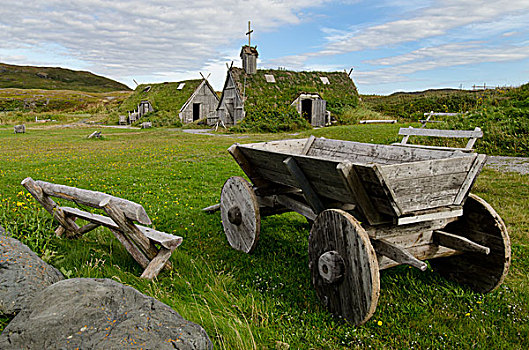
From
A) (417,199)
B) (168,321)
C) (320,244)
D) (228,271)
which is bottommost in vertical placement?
(228,271)

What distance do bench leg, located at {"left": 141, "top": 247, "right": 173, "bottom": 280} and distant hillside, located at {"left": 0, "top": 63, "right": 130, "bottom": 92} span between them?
117 m

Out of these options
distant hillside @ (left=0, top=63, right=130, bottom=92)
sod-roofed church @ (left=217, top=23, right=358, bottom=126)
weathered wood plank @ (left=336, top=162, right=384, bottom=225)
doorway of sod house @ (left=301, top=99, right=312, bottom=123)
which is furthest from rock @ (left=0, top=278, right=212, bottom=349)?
distant hillside @ (left=0, top=63, right=130, bottom=92)

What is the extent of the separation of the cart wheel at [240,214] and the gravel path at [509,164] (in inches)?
307

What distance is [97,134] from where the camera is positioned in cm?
2266

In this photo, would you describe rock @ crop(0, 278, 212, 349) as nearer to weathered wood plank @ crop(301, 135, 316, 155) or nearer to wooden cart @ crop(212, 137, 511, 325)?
wooden cart @ crop(212, 137, 511, 325)

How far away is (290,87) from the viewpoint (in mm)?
29234

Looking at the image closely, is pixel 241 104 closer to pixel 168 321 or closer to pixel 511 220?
pixel 511 220

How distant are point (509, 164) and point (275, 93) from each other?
Result: 20.1 meters

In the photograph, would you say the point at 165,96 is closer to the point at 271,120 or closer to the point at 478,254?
the point at 271,120

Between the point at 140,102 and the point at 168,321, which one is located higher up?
the point at 140,102

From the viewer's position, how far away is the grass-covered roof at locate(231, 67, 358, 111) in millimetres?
28109

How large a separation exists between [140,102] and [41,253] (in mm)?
36778

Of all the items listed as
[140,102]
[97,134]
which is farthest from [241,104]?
[140,102]

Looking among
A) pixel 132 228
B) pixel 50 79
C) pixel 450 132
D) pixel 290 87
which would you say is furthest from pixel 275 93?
pixel 50 79
